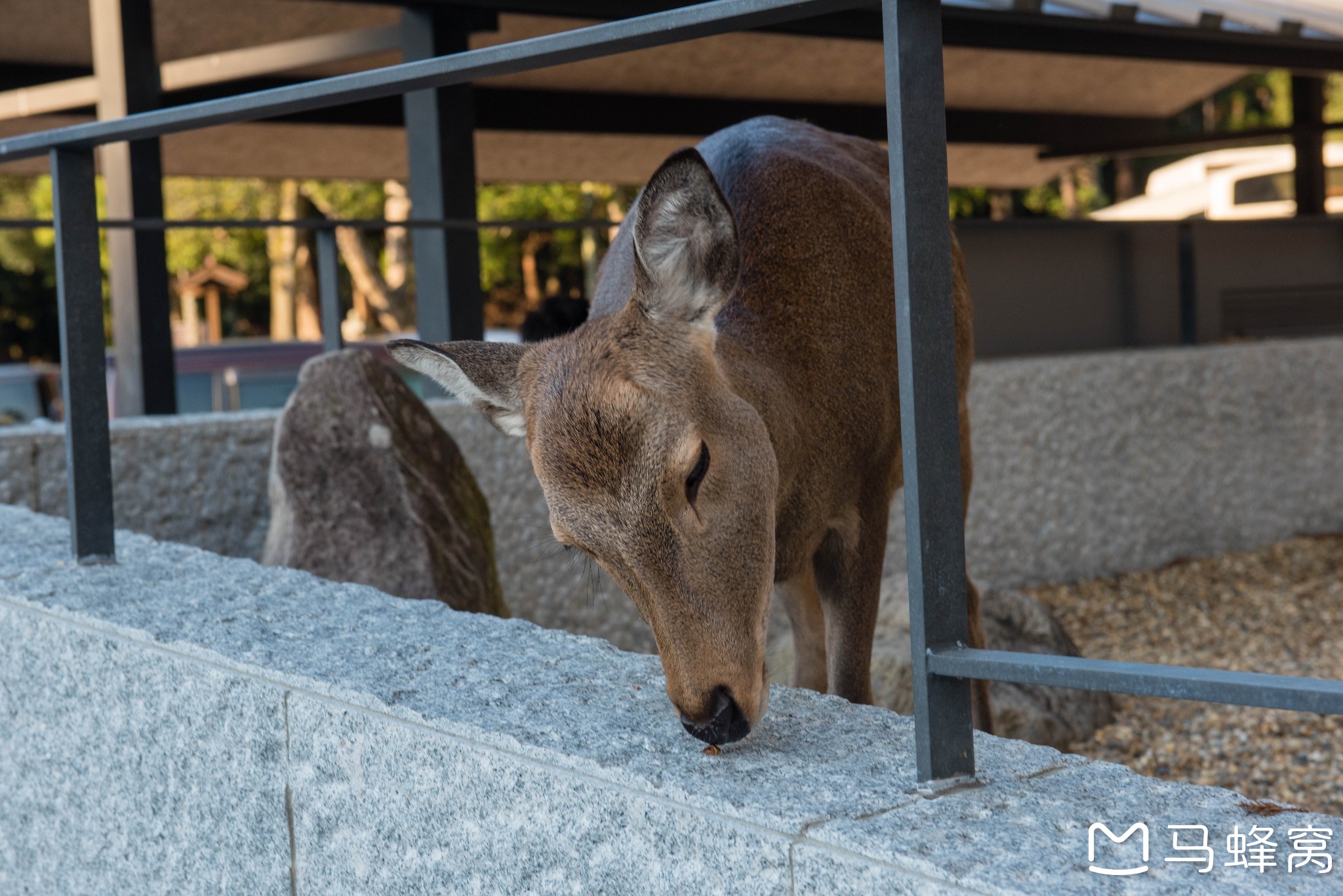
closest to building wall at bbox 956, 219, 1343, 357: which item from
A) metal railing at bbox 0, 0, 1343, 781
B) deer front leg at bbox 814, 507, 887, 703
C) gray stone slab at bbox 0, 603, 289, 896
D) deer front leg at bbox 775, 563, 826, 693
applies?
deer front leg at bbox 775, 563, 826, 693

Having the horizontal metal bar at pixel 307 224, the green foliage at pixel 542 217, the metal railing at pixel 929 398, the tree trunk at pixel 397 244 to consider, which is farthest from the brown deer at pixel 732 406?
the tree trunk at pixel 397 244

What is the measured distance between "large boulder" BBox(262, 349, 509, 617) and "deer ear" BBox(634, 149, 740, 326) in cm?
296

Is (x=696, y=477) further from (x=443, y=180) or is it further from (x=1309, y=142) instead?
(x=1309, y=142)

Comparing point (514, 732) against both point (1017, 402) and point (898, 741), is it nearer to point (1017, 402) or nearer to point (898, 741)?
point (898, 741)

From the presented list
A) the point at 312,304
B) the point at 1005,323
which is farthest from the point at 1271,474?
the point at 312,304

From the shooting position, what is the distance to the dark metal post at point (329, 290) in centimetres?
663

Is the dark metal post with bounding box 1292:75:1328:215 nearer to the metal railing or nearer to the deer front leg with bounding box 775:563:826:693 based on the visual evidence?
the deer front leg with bounding box 775:563:826:693

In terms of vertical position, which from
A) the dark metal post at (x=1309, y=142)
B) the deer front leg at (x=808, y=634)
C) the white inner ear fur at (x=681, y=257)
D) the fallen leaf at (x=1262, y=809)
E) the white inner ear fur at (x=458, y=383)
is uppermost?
the dark metal post at (x=1309, y=142)

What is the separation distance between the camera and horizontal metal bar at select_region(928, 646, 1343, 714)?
4.88ft

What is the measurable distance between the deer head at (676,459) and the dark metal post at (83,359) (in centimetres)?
147

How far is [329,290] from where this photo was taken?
6633 mm

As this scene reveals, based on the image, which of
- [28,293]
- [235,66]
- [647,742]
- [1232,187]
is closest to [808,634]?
[647,742]

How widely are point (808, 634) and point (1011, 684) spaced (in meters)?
1.93

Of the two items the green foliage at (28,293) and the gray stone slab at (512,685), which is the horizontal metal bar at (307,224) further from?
the green foliage at (28,293)
